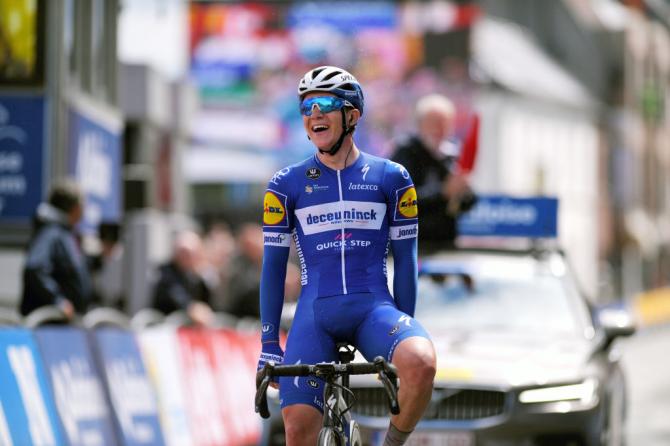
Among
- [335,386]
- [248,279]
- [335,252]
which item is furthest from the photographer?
[248,279]

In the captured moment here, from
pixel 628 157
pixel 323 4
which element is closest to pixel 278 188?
pixel 323 4

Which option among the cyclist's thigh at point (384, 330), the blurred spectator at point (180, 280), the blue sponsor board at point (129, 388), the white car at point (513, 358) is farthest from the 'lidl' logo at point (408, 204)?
the blurred spectator at point (180, 280)

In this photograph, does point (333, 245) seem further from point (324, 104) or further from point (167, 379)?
point (167, 379)

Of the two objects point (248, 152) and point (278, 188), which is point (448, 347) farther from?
point (248, 152)

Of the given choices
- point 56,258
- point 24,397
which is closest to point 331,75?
point 24,397

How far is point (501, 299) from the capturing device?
1080cm

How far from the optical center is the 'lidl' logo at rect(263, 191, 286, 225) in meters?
6.77

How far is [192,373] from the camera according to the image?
13344mm

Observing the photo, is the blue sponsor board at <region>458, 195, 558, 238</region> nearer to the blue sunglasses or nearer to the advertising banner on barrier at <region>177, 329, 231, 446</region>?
the advertising banner on barrier at <region>177, 329, 231, 446</region>

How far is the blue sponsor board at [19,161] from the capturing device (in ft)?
50.0

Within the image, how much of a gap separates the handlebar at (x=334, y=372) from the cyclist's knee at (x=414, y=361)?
67 millimetres

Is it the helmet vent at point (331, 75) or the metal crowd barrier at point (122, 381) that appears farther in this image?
the metal crowd barrier at point (122, 381)

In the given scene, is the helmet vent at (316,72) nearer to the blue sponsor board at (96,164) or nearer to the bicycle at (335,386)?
the bicycle at (335,386)

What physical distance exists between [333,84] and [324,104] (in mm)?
90
